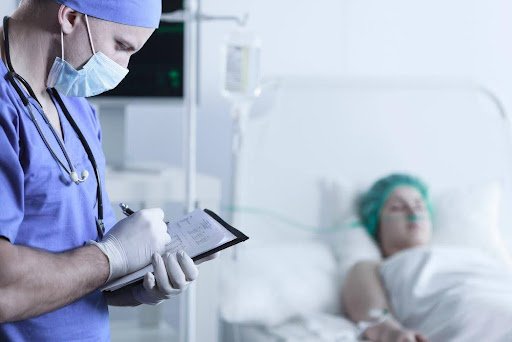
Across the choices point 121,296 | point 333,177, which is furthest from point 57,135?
point 333,177

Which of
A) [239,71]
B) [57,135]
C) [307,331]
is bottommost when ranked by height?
[307,331]

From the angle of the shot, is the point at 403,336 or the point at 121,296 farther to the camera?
the point at 403,336

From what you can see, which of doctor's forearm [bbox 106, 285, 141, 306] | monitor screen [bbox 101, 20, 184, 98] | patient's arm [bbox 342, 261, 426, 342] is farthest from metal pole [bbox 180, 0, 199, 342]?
doctor's forearm [bbox 106, 285, 141, 306]

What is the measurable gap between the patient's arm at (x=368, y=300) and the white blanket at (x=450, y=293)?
5cm

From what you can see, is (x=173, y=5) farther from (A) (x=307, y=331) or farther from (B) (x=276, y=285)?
(A) (x=307, y=331)

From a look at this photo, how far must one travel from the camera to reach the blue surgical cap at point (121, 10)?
113 cm

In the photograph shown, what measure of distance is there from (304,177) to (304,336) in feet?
2.16

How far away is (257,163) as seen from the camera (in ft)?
8.25

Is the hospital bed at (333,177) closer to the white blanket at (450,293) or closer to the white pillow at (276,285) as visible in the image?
the white pillow at (276,285)

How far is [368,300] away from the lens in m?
2.21

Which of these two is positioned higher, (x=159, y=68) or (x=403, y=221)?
(x=159, y=68)

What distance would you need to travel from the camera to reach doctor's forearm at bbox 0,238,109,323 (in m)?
1.00

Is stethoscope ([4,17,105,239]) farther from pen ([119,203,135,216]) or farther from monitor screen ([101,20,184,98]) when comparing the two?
monitor screen ([101,20,184,98])

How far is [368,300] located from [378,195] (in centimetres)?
48
